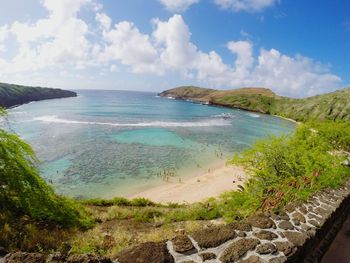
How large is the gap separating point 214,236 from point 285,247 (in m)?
1.29

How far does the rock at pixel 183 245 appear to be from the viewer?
4.26m

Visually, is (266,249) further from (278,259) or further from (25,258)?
(25,258)

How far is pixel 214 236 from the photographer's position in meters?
4.69

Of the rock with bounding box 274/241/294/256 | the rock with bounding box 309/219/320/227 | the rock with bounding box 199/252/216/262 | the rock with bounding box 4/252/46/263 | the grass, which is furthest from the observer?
the grass

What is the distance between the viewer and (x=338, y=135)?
23.2 metres

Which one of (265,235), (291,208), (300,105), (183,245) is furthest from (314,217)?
(300,105)

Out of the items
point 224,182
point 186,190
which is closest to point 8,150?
point 186,190

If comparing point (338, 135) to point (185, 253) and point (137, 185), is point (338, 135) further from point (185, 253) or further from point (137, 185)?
point (185, 253)

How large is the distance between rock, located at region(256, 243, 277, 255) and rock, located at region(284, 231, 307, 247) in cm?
57

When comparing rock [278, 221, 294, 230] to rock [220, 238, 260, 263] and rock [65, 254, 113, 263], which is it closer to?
rock [220, 238, 260, 263]

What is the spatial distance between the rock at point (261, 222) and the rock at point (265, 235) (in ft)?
0.73

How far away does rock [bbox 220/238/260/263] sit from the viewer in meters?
4.18

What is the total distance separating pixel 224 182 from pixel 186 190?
4.72 m

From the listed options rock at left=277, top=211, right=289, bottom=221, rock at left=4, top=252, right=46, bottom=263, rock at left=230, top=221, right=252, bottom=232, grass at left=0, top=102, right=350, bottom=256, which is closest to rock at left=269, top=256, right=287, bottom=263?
rock at left=230, top=221, right=252, bottom=232
